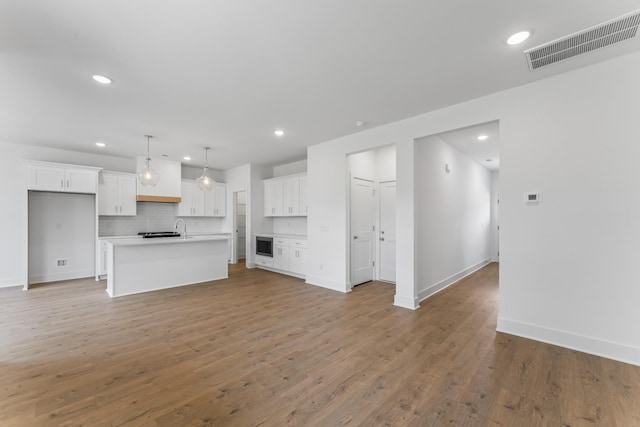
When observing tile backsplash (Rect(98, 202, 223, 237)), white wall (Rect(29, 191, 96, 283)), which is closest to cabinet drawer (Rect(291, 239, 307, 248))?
tile backsplash (Rect(98, 202, 223, 237))

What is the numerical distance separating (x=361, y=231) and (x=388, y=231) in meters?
0.62

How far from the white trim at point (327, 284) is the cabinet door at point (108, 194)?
190 inches

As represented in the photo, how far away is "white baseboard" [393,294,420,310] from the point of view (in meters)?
3.95

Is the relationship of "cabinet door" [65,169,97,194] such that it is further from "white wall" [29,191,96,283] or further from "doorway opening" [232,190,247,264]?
"doorway opening" [232,190,247,264]

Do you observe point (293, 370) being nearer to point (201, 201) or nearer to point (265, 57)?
point (265, 57)

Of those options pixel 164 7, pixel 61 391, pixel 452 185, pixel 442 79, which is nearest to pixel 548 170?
pixel 442 79

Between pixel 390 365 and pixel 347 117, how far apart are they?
3256 mm

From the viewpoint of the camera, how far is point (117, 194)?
629 cm

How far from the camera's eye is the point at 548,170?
9.60 ft

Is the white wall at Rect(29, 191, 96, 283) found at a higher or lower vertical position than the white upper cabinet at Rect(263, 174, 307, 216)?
lower

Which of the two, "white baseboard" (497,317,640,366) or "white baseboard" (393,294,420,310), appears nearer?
"white baseboard" (497,317,640,366)

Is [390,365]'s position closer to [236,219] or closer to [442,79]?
[442,79]

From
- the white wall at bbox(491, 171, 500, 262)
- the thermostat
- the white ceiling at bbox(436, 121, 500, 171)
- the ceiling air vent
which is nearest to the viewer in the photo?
the ceiling air vent

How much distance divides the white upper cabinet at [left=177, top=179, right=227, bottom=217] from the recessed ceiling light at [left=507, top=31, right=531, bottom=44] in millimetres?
7286
